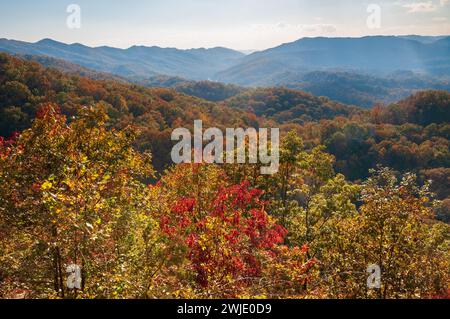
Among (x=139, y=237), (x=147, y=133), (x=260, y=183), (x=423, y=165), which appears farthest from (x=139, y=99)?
(x=139, y=237)

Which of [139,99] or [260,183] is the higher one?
[139,99]

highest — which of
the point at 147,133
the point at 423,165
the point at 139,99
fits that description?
the point at 139,99

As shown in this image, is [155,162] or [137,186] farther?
[155,162]

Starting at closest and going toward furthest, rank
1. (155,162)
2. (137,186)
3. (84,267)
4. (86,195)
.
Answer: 1. (86,195)
2. (84,267)
3. (137,186)
4. (155,162)

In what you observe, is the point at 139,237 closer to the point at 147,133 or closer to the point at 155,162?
the point at 155,162

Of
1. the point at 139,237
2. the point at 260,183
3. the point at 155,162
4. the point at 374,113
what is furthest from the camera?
the point at 374,113

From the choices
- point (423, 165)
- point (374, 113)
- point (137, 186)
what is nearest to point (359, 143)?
point (423, 165)

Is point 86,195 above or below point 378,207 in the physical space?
above
